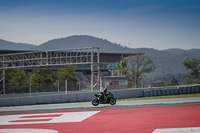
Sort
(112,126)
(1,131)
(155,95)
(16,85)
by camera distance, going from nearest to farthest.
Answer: (112,126) < (1,131) < (155,95) < (16,85)

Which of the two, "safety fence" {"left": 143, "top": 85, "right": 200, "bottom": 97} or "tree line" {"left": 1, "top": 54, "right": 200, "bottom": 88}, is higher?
"tree line" {"left": 1, "top": 54, "right": 200, "bottom": 88}

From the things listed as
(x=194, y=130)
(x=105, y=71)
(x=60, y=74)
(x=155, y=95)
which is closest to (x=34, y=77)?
(x=60, y=74)

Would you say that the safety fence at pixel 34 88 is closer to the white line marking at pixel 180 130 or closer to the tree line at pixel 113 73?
the tree line at pixel 113 73

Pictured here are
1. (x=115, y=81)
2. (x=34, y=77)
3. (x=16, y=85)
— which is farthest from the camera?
(x=34, y=77)

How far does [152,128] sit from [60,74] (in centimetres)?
7087

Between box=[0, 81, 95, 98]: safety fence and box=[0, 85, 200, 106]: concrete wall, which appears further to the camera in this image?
box=[0, 81, 95, 98]: safety fence

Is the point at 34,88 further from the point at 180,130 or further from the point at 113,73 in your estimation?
the point at 180,130

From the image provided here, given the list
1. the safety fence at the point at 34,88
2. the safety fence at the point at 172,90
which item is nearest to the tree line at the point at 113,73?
the safety fence at the point at 34,88

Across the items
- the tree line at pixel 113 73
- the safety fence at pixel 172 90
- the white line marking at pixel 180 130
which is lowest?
the white line marking at pixel 180 130

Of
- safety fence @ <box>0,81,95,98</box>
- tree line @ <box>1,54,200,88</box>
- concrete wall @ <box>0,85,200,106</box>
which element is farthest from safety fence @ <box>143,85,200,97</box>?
tree line @ <box>1,54,200,88</box>

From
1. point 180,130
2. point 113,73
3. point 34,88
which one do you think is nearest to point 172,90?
point 34,88

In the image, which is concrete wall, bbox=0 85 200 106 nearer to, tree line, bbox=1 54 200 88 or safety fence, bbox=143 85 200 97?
safety fence, bbox=143 85 200 97

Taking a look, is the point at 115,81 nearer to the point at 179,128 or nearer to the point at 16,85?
the point at 16,85

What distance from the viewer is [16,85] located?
1636 inches
